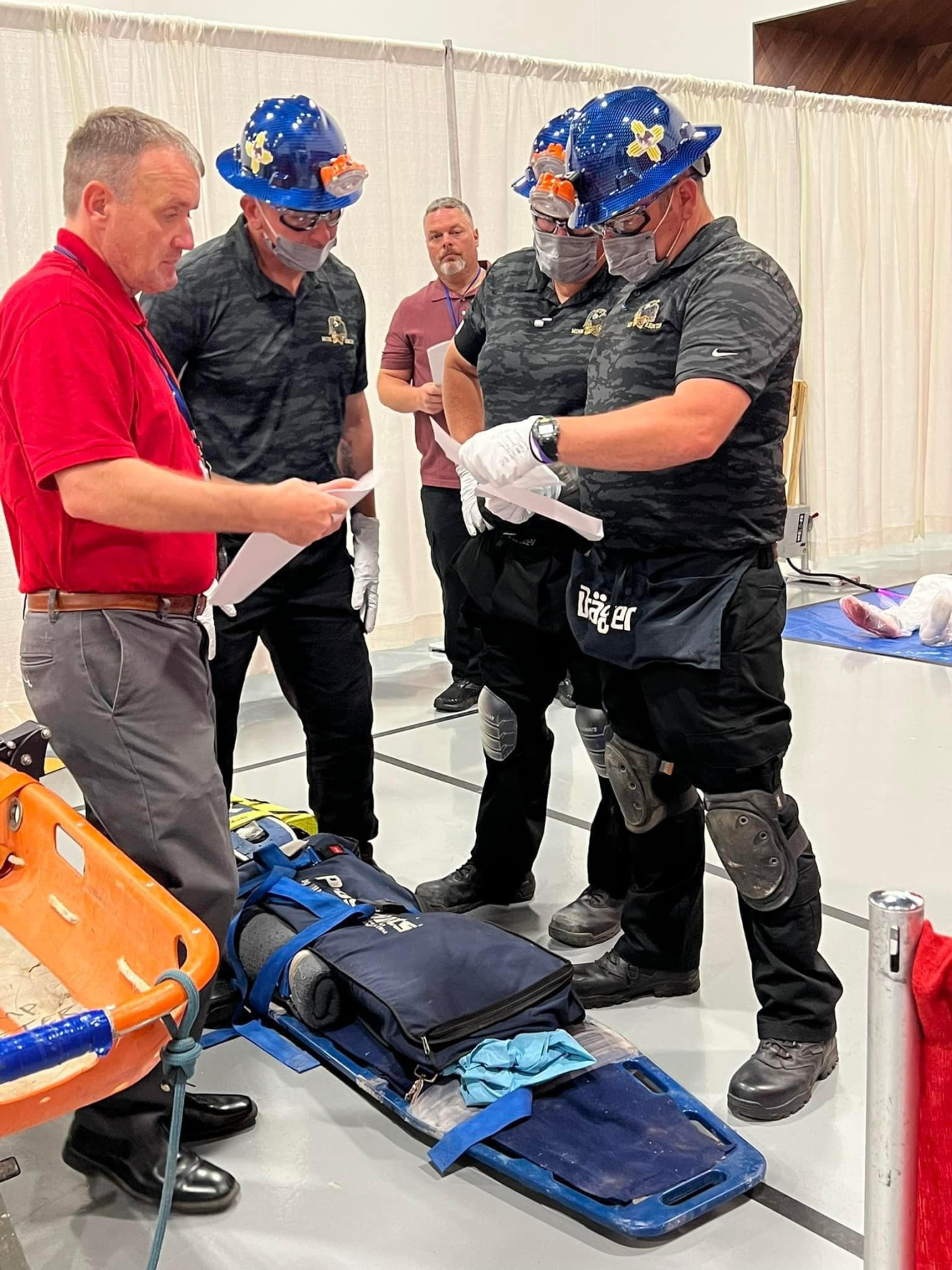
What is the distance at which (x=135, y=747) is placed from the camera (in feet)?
6.93

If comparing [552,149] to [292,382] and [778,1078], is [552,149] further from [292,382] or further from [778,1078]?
[778,1078]

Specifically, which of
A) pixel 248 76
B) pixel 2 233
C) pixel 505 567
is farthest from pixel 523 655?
pixel 248 76

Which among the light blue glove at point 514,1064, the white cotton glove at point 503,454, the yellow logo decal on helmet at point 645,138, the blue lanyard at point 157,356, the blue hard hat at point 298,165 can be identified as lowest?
the light blue glove at point 514,1064

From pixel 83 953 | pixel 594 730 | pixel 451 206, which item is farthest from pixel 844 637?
pixel 83 953

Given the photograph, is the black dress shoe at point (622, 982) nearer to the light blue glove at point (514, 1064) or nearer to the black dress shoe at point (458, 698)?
the light blue glove at point (514, 1064)

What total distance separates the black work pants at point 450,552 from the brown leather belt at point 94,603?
2.72 metres

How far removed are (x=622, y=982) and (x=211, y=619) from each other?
44.0 inches

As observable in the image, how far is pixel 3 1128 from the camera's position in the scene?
1430 millimetres

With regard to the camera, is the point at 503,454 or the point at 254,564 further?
the point at 254,564

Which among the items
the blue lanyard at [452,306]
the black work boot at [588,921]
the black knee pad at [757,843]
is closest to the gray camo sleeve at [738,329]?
the black knee pad at [757,843]

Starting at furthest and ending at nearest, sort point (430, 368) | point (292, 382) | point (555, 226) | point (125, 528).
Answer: point (430, 368), point (292, 382), point (555, 226), point (125, 528)

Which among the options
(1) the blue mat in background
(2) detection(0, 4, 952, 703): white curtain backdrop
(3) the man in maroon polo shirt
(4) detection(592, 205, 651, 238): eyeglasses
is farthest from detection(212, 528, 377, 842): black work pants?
(1) the blue mat in background

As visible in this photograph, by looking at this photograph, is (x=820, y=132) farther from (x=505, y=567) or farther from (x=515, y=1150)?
(x=515, y=1150)

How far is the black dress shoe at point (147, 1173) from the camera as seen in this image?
2141mm
